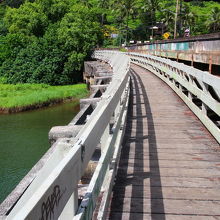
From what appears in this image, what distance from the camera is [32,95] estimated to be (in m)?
39.3

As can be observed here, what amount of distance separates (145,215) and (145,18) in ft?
327

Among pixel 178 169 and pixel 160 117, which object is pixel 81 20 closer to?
pixel 160 117

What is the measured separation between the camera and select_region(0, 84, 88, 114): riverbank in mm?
36178

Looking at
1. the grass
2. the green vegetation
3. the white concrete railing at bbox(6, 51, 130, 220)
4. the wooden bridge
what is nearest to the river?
the grass

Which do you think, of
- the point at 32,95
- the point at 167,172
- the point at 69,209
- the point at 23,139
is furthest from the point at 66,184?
the point at 32,95

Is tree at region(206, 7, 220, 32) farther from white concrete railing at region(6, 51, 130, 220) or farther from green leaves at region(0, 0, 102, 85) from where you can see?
white concrete railing at region(6, 51, 130, 220)

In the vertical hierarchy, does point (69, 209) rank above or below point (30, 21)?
below

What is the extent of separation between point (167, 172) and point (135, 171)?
43 centimetres

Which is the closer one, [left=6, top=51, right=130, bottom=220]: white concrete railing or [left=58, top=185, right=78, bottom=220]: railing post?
[left=6, top=51, right=130, bottom=220]: white concrete railing

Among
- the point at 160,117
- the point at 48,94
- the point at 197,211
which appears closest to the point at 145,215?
the point at 197,211

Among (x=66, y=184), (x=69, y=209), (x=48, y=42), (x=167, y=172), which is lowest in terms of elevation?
(x=167, y=172)

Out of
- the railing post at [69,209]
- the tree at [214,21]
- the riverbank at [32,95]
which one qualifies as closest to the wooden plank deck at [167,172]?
the railing post at [69,209]

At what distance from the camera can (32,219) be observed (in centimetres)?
155

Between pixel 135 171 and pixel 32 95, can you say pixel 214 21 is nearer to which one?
pixel 32 95
